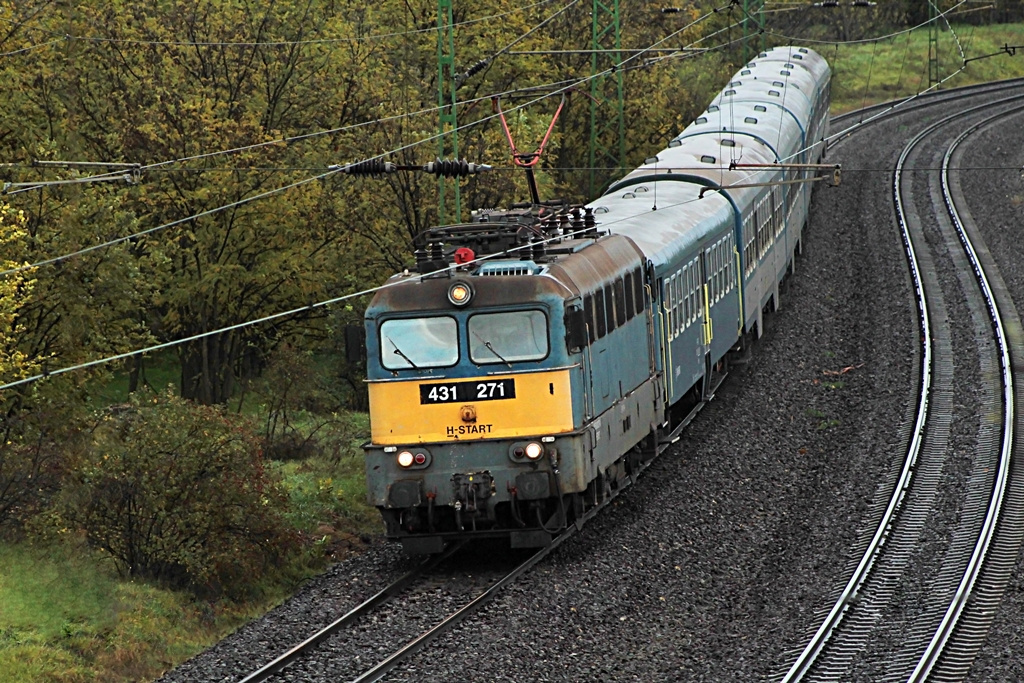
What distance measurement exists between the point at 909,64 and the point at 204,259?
175 ft

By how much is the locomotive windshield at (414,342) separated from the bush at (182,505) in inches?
99.5

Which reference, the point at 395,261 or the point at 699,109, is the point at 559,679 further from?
the point at 699,109

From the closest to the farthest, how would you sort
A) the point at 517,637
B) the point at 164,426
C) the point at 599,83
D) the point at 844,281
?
the point at 517,637 → the point at 164,426 → the point at 844,281 → the point at 599,83

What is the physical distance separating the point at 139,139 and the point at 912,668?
2054cm

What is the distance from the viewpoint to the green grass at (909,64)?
69.6 meters

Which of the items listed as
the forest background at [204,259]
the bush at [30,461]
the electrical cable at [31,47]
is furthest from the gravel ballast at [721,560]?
the electrical cable at [31,47]

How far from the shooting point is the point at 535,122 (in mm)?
37531

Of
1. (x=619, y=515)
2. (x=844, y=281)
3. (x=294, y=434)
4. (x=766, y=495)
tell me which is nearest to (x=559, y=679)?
(x=619, y=515)

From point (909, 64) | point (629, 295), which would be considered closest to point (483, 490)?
point (629, 295)

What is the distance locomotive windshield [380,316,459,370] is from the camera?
1645cm

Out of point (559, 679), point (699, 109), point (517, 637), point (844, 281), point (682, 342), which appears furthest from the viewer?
point (699, 109)

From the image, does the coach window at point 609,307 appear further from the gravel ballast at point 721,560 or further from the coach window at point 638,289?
the gravel ballast at point 721,560

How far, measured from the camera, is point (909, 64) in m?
75.0

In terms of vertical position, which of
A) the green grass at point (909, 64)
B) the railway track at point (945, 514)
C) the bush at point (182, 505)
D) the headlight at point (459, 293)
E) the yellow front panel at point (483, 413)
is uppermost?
the green grass at point (909, 64)
